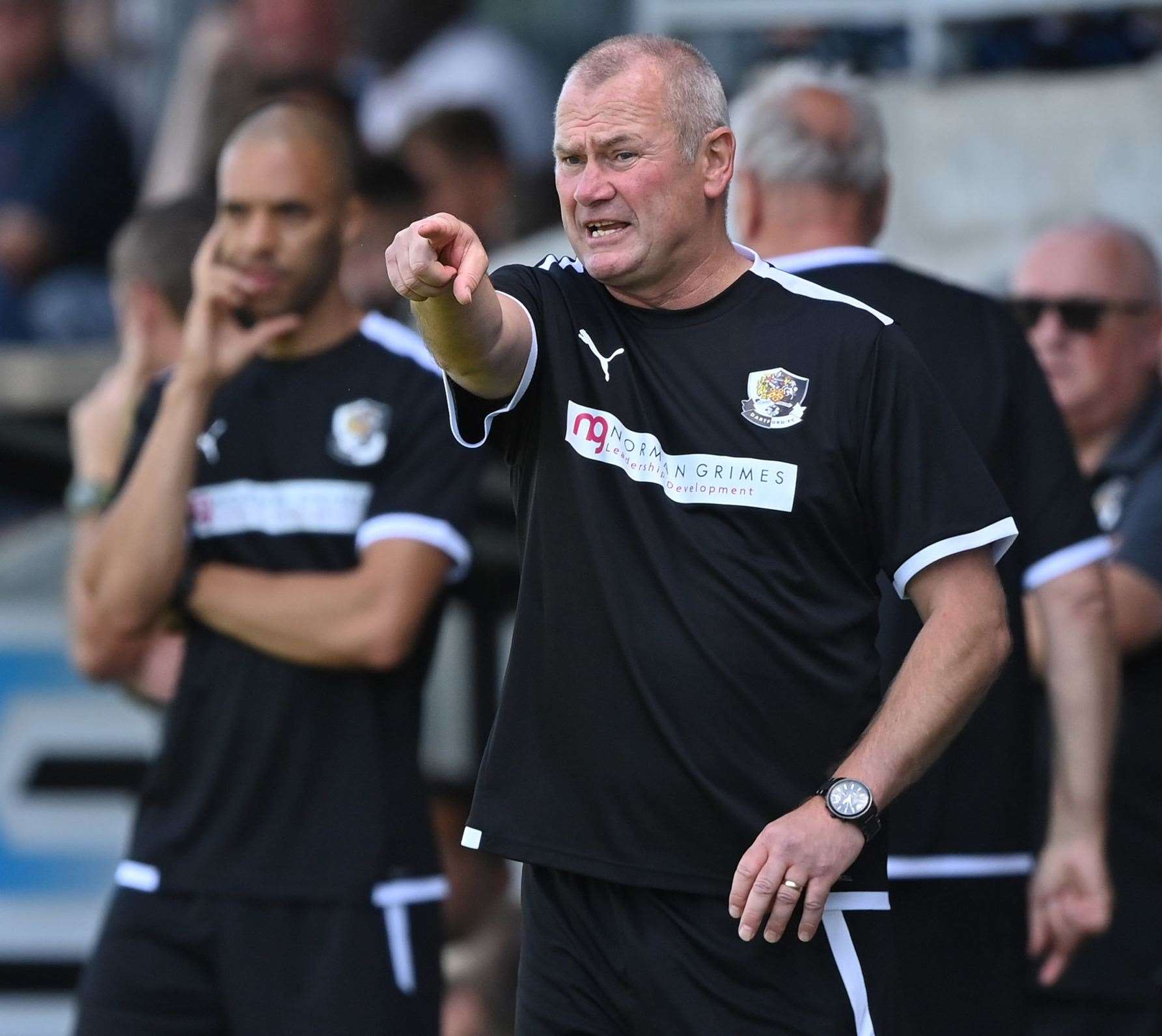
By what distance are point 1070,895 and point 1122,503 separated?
1.20 meters

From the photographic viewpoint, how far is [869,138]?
13.3 ft

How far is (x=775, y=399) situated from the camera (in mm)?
2967

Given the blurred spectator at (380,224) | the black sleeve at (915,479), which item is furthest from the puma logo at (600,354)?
the blurred spectator at (380,224)

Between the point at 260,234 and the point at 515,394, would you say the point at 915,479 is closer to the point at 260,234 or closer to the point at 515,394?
the point at 515,394

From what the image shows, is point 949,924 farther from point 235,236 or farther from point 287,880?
point 235,236

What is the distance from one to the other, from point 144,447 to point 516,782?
5.06ft

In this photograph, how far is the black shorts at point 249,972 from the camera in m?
3.86

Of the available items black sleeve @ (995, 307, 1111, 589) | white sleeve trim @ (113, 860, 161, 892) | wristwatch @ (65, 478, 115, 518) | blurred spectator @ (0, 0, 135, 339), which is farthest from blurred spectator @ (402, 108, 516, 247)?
white sleeve trim @ (113, 860, 161, 892)

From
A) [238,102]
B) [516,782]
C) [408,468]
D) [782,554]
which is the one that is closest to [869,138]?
[408,468]

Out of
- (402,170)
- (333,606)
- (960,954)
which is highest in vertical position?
(402,170)

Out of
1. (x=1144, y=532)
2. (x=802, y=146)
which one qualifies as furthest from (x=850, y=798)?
(x=1144, y=532)

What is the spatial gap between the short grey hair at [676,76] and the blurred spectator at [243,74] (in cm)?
418

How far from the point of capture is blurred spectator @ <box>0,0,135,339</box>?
7184 millimetres

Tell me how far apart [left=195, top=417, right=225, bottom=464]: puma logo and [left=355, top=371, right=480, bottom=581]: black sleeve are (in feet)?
1.16
